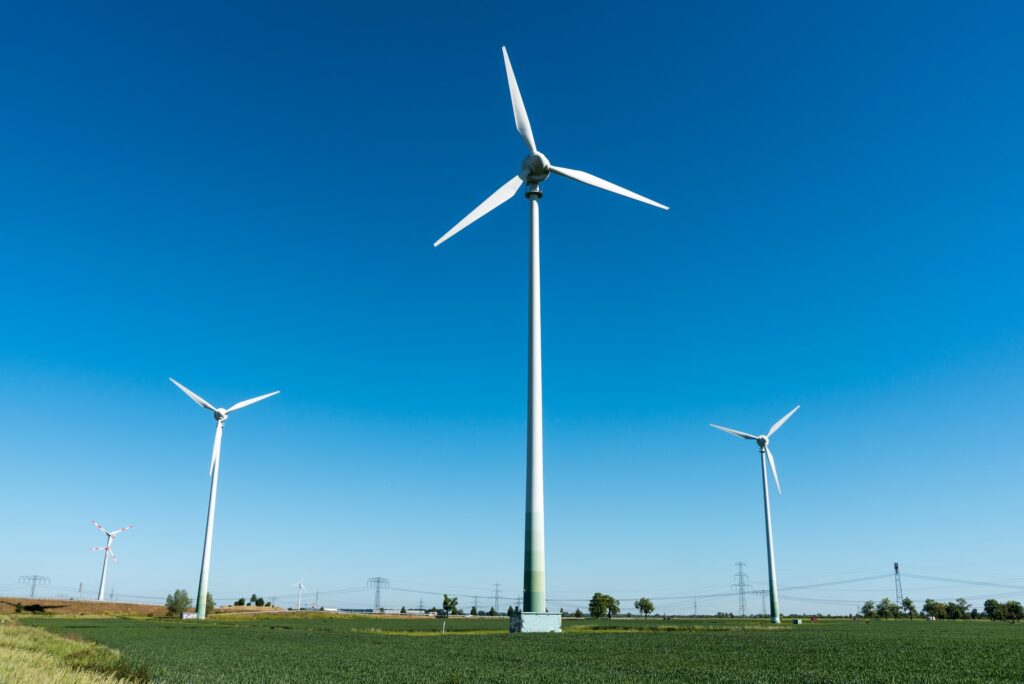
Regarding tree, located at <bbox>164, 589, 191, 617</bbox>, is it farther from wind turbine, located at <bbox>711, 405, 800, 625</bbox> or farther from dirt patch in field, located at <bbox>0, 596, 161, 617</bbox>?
wind turbine, located at <bbox>711, 405, 800, 625</bbox>

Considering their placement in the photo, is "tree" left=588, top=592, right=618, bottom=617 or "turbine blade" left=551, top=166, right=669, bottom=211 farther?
"tree" left=588, top=592, right=618, bottom=617

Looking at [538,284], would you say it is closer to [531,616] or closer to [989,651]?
[531,616]

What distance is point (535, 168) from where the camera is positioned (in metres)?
65.1

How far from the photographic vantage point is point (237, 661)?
35531 mm

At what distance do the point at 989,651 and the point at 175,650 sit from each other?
51.0 meters

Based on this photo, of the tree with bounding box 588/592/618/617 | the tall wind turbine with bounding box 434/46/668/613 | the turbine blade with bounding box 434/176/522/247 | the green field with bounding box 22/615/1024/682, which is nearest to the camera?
the green field with bounding box 22/615/1024/682

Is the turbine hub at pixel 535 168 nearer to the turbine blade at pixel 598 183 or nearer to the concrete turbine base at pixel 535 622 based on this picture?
the turbine blade at pixel 598 183

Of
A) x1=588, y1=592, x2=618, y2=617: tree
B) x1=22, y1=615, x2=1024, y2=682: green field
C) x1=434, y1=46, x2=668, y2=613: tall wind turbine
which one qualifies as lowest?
x1=588, y1=592, x2=618, y2=617: tree

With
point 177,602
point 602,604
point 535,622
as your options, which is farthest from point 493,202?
point 602,604

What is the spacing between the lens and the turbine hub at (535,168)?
2554 inches

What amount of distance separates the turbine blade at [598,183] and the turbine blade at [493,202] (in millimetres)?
4058

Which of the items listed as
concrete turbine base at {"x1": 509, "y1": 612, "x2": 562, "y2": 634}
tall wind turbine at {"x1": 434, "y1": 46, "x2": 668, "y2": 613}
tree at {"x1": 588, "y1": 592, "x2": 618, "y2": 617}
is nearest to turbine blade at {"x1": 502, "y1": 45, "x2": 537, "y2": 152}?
tall wind turbine at {"x1": 434, "y1": 46, "x2": 668, "y2": 613}

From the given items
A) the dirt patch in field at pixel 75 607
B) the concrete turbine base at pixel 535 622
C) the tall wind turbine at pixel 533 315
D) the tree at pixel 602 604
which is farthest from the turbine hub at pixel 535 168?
the tree at pixel 602 604

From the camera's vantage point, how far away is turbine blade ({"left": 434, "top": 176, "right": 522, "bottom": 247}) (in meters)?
64.7
